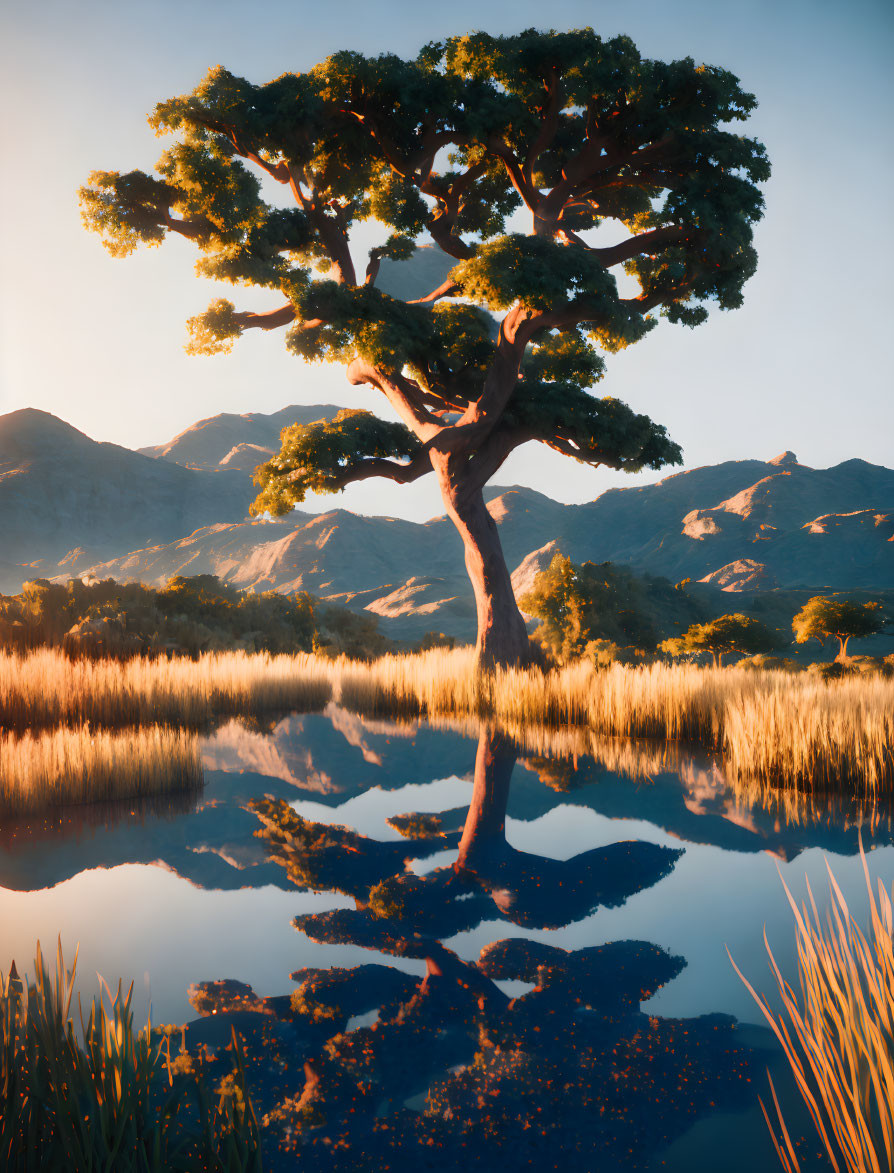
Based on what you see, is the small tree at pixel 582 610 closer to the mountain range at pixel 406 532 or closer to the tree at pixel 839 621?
the tree at pixel 839 621

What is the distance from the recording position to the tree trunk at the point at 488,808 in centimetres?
428

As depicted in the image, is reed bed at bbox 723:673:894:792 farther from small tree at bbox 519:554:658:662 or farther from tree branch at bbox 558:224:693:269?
small tree at bbox 519:554:658:662

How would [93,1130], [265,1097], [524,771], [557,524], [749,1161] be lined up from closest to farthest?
[93,1130], [749,1161], [265,1097], [524,771], [557,524]

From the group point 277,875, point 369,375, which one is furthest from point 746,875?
point 369,375

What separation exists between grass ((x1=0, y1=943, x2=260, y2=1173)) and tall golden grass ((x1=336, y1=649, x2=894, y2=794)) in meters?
5.79

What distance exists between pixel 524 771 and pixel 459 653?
24.8 ft

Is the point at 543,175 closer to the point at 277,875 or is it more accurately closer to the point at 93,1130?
the point at 277,875

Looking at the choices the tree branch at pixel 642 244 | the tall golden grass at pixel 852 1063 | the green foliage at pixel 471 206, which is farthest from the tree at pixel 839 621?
the tall golden grass at pixel 852 1063

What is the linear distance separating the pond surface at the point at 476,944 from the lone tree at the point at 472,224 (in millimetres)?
8169

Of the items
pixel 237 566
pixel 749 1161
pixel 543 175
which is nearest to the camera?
pixel 749 1161

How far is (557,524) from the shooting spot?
140 metres

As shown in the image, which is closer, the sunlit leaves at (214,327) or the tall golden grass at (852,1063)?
the tall golden grass at (852,1063)

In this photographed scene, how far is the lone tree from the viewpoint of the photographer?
1087cm

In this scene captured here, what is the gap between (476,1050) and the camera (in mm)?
2260
